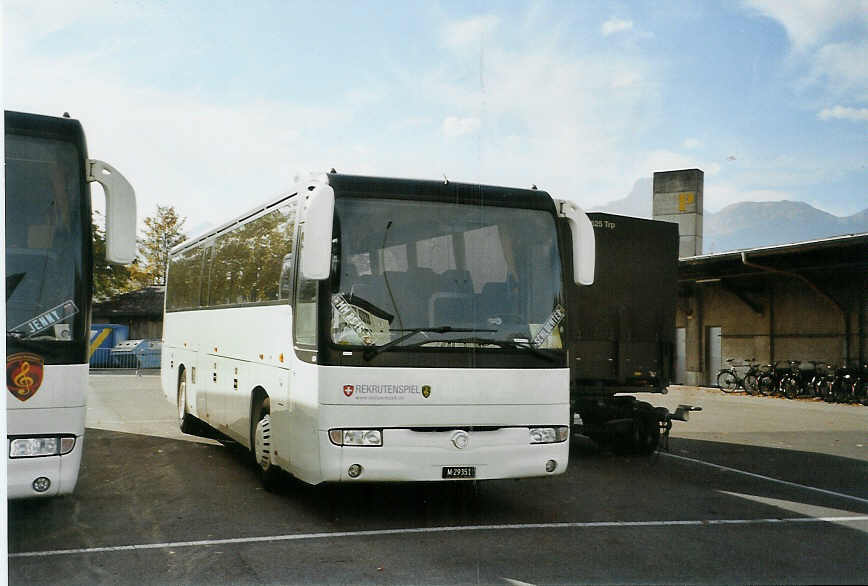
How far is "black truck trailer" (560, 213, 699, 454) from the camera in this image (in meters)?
11.9

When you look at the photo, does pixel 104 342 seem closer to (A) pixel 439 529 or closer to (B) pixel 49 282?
(A) pixel 439 529

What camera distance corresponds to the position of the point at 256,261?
9.77m

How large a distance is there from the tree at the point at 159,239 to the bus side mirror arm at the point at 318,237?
4.00 ft

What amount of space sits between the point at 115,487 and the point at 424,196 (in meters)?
4.36

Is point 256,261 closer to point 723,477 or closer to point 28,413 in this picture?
point 28,413

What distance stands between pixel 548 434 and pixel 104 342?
3482 cm

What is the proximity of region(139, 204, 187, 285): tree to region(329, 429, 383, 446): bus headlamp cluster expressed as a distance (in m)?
2.19

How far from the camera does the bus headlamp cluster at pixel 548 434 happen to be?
7.66m

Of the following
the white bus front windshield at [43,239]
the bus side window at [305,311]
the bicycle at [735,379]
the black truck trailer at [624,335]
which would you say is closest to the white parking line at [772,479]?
the black truck trailer at [624,335]

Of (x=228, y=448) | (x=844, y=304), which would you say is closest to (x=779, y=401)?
(x=844, y=304)

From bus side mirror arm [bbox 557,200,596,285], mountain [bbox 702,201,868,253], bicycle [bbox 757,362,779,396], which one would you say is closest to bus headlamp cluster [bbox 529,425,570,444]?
bus side mirror arm [bbox 557,200,596,285]

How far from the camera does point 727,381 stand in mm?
27125

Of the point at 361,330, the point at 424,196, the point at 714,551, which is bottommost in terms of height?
the point at 714,551

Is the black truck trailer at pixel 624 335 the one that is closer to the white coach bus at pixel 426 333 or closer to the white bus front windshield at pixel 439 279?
the white coach bus at pixel 426 333
